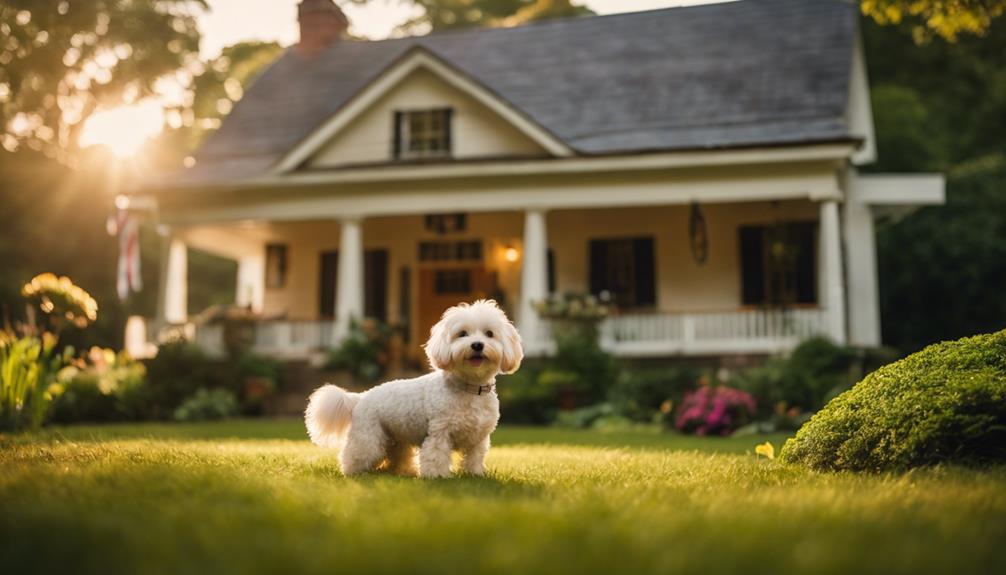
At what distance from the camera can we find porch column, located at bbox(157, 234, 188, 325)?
20828mm

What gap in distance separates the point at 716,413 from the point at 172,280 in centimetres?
1298

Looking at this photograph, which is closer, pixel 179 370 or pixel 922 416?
pixel 922 416

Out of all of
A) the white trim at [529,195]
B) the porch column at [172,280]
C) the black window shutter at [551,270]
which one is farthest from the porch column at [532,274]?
the porch column at [172,280]

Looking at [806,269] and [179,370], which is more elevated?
[806,269]

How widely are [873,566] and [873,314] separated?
661 inches

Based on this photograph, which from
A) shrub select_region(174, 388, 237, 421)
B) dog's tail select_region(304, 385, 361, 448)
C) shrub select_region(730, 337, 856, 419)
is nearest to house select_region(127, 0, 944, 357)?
shrub select_region(730, 337, 856, 419)

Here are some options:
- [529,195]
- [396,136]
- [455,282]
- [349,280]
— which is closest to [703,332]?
[529,195]

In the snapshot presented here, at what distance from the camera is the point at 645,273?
64.3ft

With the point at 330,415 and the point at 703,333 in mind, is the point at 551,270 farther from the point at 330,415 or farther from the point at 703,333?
the point at 330,415

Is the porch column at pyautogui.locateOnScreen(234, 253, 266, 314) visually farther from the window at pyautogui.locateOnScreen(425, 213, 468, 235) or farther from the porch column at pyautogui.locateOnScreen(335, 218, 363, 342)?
the window at pyautogui.locateOnScreen(425, 213, 468, 235)

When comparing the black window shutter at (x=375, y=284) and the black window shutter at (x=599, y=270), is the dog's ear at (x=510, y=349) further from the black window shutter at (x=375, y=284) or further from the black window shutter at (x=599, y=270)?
the black window shutter at (x=375, y=284)

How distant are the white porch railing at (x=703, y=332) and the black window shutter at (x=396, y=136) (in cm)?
452

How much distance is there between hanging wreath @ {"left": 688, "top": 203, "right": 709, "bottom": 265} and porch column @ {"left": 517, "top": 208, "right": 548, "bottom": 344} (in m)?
2.68

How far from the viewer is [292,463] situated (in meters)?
7.07
